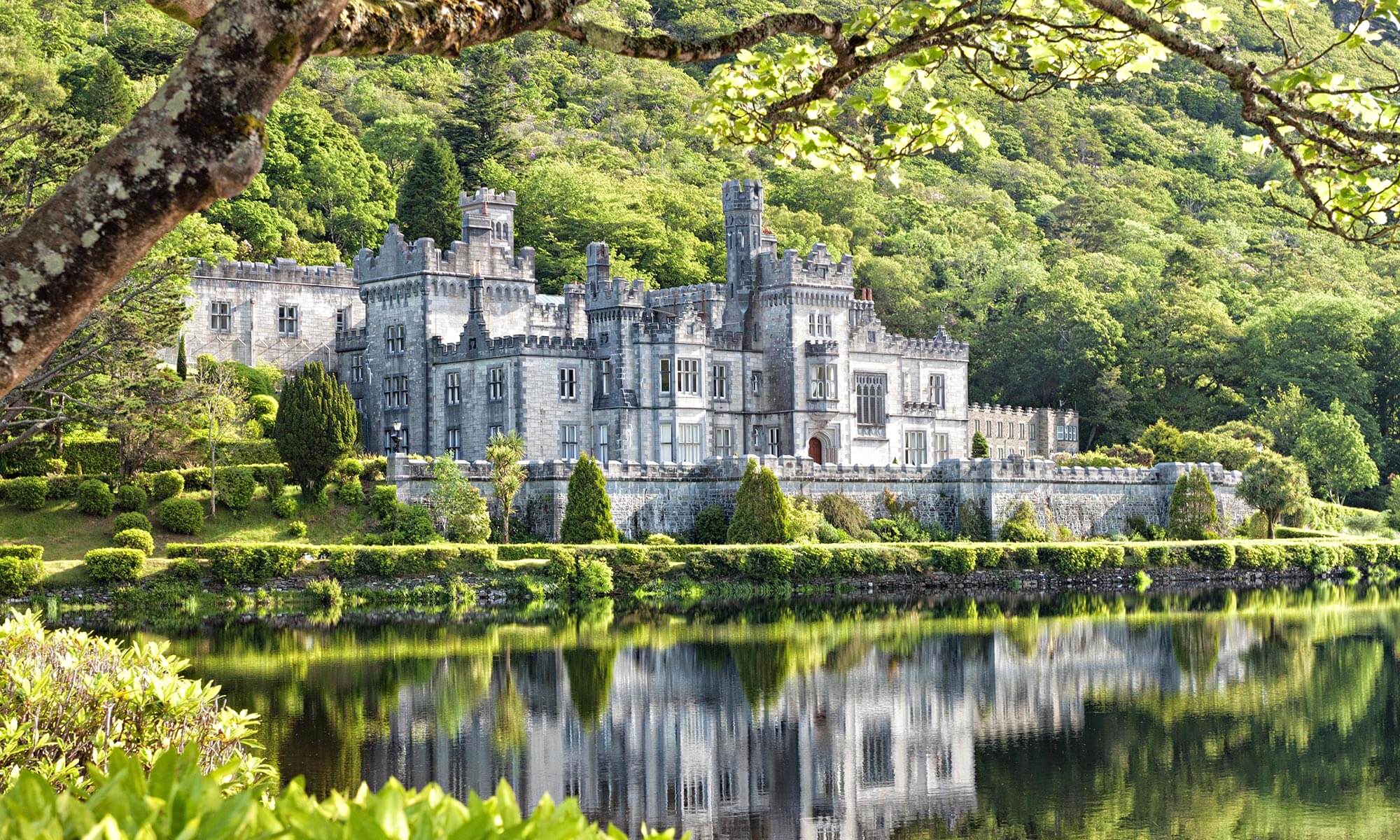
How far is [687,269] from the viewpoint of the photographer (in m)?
82.8

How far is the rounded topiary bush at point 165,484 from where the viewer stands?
4631cm

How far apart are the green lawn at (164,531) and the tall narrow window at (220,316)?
14417 mm

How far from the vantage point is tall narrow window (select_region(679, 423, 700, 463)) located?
57.2m

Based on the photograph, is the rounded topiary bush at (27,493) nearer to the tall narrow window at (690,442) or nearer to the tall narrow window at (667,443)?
the tall narrow window at (667,443)

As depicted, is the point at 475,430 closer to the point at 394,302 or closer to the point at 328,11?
the point at 394,302

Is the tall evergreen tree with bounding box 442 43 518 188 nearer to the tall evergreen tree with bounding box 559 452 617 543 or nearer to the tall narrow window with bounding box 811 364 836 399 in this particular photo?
the tall narrow window with bounding box 811 364 836 399

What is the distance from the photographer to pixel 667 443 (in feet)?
187

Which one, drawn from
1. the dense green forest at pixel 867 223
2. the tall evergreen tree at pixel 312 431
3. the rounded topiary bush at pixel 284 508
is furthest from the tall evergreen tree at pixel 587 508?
the dense green forest at pixel 867 223

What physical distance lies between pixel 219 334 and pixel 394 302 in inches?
267

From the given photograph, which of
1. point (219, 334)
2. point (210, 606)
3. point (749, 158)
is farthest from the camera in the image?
point (749, 158)

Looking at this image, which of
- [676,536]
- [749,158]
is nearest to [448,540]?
[676,536]

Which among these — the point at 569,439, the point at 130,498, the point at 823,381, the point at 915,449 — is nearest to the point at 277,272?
the point at 569,439

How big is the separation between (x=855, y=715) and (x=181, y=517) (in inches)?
915

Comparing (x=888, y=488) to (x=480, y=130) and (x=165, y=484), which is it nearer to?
(x=165, y=484)
